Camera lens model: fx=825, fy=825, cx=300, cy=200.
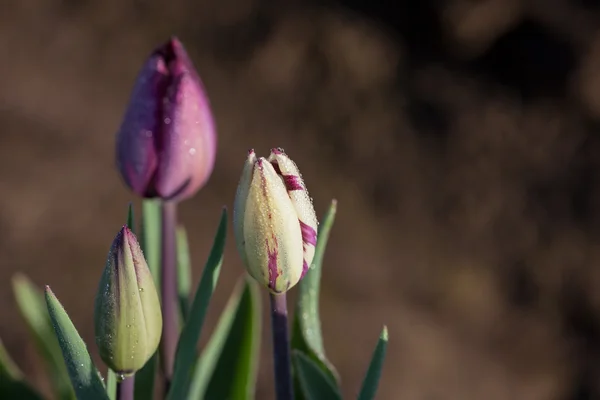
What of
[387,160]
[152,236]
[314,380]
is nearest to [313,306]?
[314,380]

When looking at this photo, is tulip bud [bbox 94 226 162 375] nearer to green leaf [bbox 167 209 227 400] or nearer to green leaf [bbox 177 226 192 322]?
green leaf [bbox 167 209 227 400]

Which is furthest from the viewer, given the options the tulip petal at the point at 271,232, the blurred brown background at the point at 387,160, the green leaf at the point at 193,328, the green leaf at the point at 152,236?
the blurred brown background at the point at 387,160

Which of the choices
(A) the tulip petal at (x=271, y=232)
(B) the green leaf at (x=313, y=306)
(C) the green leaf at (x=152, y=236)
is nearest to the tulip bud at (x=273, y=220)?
(A) the tulip petal at (x=271, y=232)

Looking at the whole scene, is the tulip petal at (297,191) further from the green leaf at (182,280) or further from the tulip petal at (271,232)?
the green leaf at (182,280)

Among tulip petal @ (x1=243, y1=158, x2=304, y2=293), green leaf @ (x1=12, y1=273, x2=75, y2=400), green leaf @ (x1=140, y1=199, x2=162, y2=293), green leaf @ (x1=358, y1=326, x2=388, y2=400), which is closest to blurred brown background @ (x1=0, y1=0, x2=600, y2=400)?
green leaf @ (x1=12, y1=273, x2=75, y2=400)

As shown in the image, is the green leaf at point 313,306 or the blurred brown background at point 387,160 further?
the blurred brown background at point 387,160

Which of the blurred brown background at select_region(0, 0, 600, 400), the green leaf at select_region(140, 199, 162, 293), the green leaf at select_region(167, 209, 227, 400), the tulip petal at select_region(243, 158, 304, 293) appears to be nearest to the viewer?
the tulip petal at select_region(243, 158, 304, 293)

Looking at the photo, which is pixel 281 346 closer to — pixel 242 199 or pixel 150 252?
pixel 242 199

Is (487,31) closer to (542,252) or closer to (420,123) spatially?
(420,123)
